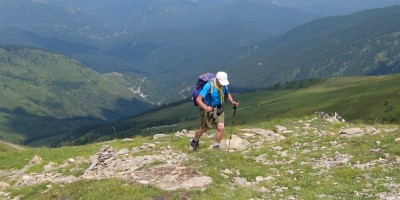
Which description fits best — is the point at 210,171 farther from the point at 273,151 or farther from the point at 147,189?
the point at 273,151

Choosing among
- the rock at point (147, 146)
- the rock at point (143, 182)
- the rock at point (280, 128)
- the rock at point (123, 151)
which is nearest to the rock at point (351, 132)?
the rock at point (280, 128)

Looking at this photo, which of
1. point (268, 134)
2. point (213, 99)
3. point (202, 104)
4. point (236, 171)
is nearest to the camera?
point (236, 171)

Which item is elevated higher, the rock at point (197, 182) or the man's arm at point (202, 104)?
the man's arm at point (202, 104)

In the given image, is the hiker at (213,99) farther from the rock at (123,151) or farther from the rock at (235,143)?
the rock at (123,151)

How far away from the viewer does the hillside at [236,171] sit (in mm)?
20438

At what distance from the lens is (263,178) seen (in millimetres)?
22812

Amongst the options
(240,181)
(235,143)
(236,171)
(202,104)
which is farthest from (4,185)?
(240,181)

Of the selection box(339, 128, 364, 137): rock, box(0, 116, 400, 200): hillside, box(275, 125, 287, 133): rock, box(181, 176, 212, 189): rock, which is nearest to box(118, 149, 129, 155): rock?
box(0, 116, 400, 200): hillside

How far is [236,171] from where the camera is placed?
941 inches

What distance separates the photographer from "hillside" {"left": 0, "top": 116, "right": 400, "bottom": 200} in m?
20.4

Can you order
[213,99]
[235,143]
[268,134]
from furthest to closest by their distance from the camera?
[268,134] → [235,143] → [213,99]

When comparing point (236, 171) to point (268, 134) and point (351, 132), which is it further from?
point (351, 132)

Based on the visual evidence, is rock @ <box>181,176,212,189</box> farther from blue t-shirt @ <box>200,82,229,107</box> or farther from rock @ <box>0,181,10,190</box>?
rock @ <box>0,181,10,190</box>

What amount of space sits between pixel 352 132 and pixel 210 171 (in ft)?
45.8
